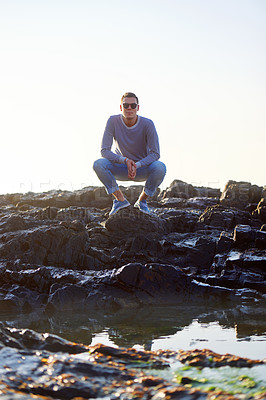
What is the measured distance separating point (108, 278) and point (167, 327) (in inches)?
114

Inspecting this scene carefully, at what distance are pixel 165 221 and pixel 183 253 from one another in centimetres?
289

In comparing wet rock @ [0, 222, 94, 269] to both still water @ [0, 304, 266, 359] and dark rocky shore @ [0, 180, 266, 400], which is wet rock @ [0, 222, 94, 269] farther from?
still water @ [0, 304, 266, 359]

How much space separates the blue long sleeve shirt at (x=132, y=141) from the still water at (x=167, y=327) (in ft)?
10.6

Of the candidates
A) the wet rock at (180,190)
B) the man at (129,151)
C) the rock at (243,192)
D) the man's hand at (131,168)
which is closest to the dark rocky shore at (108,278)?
the man at (129,151)

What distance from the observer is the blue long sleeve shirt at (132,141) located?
33.2 ft

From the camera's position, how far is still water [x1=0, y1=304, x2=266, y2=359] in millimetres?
6855

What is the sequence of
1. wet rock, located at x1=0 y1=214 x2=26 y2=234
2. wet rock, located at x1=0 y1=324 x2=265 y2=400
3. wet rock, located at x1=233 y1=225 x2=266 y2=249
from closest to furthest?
wet rock, located at x1=0 y1=324 x2=265 y2=400
wet rock, located at x1=233 y1=225 x2=266 y2=249
wet rock, located at x1=0 y1=214 x2=26 y2=234

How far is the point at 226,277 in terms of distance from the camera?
39.3 feet

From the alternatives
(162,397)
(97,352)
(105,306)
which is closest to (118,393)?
(162,397)

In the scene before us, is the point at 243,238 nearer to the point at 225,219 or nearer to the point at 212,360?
the point at 225,219

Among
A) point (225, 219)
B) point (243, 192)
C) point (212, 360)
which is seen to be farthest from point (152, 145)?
point (243, 192)

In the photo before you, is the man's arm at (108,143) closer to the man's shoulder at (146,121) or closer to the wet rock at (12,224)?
the man's shoulder at (146,121)

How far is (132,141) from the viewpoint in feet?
33.8

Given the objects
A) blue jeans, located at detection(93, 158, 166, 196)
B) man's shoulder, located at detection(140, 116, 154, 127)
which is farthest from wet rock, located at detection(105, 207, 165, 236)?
man's shoulder, located at detection(140, 116, 154, 127)
